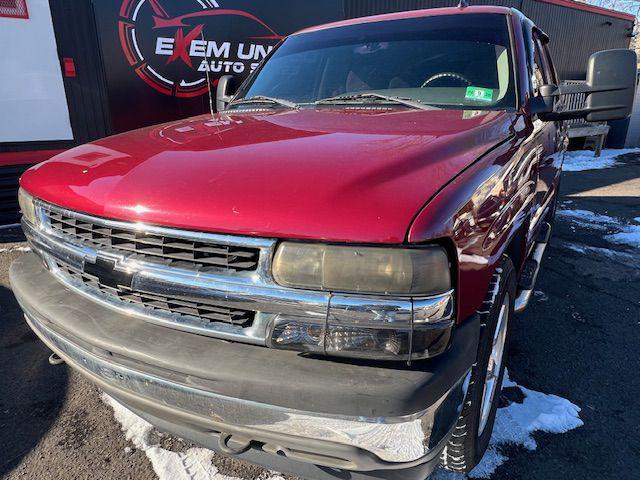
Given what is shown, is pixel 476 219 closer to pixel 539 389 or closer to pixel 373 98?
pixel 373 98

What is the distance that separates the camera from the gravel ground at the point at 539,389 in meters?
1.98

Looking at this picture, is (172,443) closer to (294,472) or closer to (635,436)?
(294,472)

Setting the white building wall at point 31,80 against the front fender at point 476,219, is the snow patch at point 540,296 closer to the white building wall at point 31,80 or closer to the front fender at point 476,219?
the front fender at point 476,219

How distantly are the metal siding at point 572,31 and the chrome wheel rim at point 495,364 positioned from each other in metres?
11.6

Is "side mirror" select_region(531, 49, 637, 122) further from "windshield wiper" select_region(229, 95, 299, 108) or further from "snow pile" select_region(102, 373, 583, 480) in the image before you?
"snow pile" select_region(102, 373, 583, 480)

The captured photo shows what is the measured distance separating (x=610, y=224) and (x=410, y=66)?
182 inches

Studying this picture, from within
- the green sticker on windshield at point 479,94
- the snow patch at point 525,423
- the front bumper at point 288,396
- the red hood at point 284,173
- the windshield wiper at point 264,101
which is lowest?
the snow patch at point 525,423

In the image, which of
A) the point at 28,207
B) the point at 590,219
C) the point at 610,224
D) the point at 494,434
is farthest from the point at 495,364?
the point at 590,219

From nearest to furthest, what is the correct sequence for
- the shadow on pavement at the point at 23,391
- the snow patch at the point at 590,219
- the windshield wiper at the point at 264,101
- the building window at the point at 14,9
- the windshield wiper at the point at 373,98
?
the shadow on pavement at the point at 23,391
the windshield wiper at the point at 373,98
the windshield wiper at the point at 264,101
the building window at the point at 14,9
the snow patch at the point at 590,219

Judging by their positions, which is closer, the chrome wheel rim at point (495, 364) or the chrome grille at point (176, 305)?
the chrome grille at point (176, 305)

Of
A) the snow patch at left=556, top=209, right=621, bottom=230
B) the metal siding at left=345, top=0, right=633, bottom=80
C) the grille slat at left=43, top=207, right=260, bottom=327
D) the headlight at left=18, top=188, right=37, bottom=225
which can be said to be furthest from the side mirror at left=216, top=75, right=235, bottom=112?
the metal siding at left=345, top=0, right=633, bottom=80

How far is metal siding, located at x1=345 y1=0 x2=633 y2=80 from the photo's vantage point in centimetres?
1298

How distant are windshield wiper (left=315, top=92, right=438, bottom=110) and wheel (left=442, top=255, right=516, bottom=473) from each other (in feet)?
2.97

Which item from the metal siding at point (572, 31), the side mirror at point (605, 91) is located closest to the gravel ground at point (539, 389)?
the side mirror at point (605, 91)
